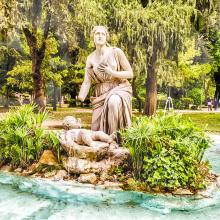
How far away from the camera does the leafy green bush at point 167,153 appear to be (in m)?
5.17

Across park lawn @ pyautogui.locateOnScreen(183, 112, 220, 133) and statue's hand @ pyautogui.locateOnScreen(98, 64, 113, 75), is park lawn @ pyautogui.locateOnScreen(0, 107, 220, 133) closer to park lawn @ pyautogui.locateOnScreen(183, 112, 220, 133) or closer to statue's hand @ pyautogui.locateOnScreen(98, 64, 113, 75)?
park lawn @ pyautogui.locateOnScreen(183, 112, 220, 133)

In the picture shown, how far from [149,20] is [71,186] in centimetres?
1070

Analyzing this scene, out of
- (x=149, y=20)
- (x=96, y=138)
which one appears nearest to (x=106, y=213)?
(x=96, y=138)

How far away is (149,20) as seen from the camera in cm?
1471

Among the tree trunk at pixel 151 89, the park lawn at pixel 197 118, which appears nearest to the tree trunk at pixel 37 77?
the park lawn at pixel 197 118

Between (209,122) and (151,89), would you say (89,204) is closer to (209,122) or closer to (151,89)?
(151,89)

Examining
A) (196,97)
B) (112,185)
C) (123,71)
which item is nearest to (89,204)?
(112,185)

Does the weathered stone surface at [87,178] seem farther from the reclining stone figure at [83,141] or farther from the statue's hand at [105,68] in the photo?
the statue's hand at [105,68]

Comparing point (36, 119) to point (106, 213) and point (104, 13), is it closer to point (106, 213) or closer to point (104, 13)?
point (106, 213)

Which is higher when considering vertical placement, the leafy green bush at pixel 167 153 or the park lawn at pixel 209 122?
the leafy green bush at pixel 167 153

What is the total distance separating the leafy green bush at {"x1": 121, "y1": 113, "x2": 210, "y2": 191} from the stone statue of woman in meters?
0.48

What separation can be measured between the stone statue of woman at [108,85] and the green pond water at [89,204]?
127 cm

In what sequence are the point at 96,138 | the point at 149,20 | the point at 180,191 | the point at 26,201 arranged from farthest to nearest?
the point at 149,20, the point at 96,138, the point at 180,191, the point at 26,201

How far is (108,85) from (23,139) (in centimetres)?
165
